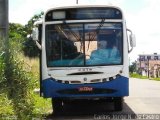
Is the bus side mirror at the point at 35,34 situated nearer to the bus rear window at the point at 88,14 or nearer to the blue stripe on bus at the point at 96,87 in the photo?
the bus rear window at the point at 88,14

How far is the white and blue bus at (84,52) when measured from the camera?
14.2 m

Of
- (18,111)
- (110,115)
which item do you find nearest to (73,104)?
(110,115)

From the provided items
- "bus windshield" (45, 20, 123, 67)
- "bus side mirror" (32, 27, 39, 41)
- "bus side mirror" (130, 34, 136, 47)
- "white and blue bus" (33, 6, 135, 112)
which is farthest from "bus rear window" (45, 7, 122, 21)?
"bus side mirror" (130, 34, 136, 47)

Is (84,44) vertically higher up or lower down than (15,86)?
higher up

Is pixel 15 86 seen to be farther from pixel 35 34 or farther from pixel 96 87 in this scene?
pixel 96 87

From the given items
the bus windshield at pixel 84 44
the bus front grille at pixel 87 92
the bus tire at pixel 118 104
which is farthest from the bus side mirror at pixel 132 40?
the bus tire at pixel 118 104

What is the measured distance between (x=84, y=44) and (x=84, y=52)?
23 cm

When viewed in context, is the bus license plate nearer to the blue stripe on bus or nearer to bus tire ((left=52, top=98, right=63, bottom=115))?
the blue stripe on bus

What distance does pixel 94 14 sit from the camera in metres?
14.5

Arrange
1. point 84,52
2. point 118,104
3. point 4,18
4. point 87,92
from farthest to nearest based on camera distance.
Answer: point 118,104 < point 84,52 < point 87,92 < point 4,18

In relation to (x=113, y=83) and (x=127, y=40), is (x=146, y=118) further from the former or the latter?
(x=127, y=40)

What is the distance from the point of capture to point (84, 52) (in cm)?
1441

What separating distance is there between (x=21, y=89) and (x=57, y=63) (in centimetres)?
128

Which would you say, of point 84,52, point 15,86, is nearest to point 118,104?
point 84,52
